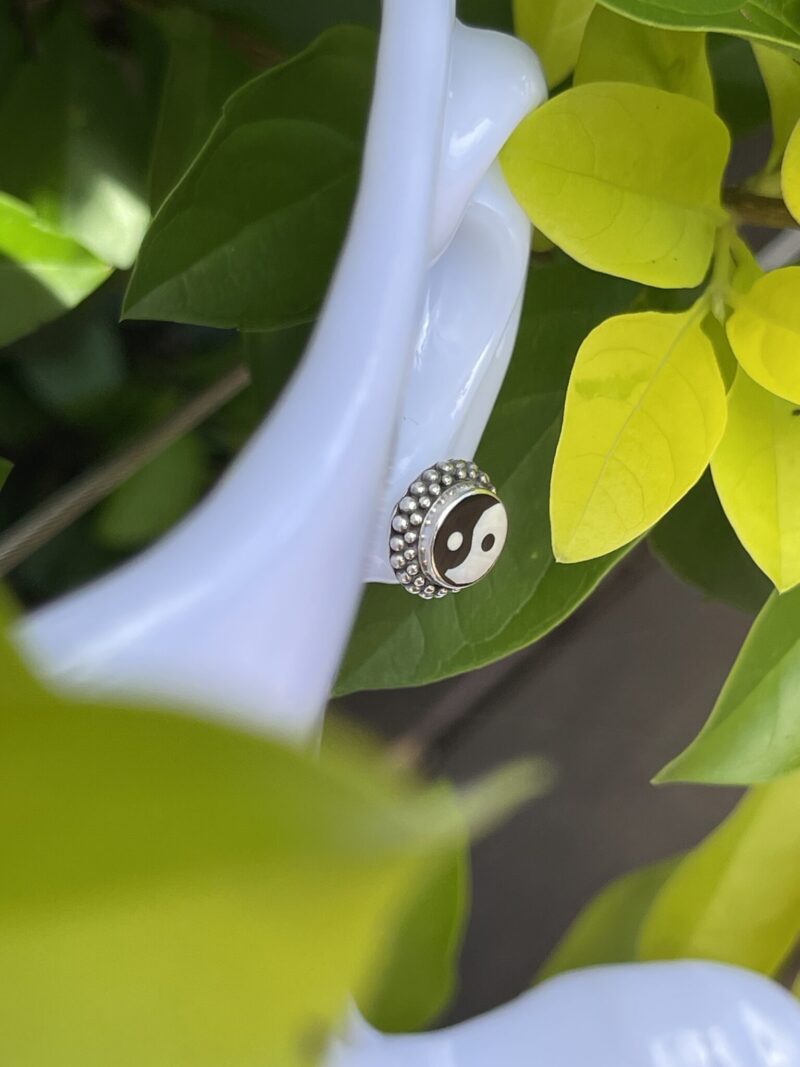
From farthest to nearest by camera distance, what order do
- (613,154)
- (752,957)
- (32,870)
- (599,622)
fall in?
(599,622)
(752,957)
(613,154)
(32,870)

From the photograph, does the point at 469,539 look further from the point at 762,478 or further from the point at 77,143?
the point at 77,143

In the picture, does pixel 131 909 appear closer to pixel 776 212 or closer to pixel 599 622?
pixel 776 212

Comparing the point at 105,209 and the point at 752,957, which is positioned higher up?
the point at 105,209

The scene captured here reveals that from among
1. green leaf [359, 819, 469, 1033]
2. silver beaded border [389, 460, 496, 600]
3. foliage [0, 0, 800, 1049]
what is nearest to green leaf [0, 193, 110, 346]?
foliage [0, 0, 800, 1049]

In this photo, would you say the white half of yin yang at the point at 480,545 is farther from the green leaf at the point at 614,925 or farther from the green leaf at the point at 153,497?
the green leaf at the point at 614,925

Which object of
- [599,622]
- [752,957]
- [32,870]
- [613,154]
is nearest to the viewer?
[32,870]

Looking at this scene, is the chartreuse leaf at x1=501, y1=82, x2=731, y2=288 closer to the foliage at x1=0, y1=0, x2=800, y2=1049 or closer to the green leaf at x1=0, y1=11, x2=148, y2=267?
the foliage at x1=0, y1=0, x2=800, y2=1049

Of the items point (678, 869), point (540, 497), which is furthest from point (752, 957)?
point (540, 497)
